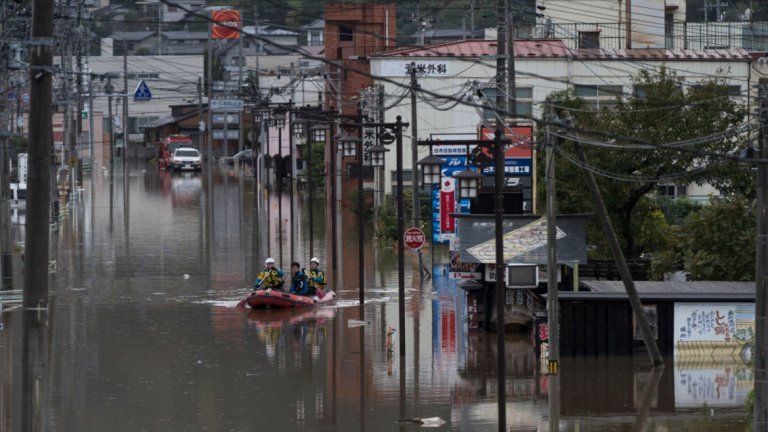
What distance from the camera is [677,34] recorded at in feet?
201

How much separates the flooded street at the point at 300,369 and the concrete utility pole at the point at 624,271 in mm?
495

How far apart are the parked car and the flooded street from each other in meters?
48.5

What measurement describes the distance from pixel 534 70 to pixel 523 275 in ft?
89.2

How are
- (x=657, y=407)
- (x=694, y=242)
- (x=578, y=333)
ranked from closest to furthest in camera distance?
(x=657, y=407), (x=578, y=333), (x=694, y=242)

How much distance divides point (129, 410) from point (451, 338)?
946cm

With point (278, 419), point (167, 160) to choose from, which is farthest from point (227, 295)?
point (167, 160)

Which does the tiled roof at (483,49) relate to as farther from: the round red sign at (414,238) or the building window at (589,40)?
the round red sign at (414,238)

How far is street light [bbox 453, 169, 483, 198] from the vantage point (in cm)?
2592

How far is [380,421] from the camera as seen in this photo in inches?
810

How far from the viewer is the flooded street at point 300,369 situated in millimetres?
20891

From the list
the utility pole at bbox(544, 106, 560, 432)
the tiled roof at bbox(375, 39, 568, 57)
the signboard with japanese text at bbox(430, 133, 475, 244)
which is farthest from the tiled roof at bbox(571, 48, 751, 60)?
the utility pole at bbox(544, 106, 560, 432)

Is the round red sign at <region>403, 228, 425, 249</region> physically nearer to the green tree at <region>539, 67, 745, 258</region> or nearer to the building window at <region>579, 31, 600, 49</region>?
the green tree at <region>539, 67, 745, 258</region>

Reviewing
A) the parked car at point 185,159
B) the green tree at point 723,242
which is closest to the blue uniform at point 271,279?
the green tree at point 723,242

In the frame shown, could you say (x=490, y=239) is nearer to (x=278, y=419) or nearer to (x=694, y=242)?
(x=694, y=242)
